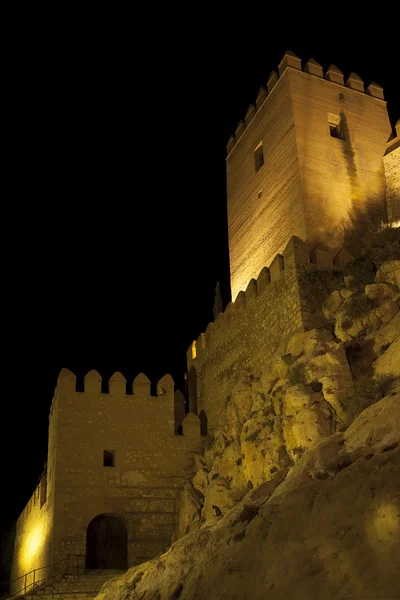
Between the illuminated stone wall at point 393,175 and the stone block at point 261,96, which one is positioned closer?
the illuminated stone wall at point 393,175

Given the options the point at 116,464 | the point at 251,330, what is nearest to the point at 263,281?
the point at 251,330

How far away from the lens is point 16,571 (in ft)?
87.2

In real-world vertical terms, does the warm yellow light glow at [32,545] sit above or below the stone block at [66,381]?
below

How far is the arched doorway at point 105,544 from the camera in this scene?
2103cm

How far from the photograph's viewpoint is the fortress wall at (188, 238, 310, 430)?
1770cm

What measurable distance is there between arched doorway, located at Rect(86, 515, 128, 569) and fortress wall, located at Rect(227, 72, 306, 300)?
8.70m

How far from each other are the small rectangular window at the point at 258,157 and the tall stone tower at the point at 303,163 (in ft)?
0.08

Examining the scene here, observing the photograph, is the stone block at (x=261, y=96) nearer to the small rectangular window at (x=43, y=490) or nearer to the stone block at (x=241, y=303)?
the stone block at (x=241, y=303)


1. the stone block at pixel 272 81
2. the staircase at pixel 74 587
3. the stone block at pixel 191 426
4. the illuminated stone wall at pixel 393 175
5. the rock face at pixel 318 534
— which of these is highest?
the stone block at pixel 272 81

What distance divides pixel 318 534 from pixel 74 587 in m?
10.2

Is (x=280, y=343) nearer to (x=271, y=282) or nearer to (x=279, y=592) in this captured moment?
(x=271, y=282)

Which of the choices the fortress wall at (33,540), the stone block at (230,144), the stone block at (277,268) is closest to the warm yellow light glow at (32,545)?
the fortress wall at (33,540)

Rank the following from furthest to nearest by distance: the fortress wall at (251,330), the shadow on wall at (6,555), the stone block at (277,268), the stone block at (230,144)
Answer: the shadow on wall at (6,555) → the stone block at (230,144) → the stone block at (277,268) → the fortress wall at (251,330)

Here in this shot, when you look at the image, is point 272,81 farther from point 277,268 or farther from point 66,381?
point 66,381
